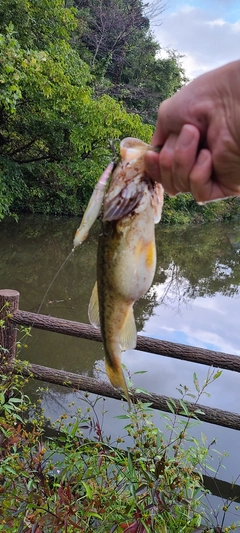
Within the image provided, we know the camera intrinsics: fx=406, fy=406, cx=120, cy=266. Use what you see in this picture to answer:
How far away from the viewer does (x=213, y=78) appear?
0.86 metres

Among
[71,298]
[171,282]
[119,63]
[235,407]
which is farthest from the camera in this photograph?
[119,63]

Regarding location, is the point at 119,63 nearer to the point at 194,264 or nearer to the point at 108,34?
→ the point at 108,34

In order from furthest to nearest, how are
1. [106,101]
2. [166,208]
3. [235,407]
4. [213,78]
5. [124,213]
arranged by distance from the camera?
[166,208]
[106,101]
[235,407]
[124,213]
[213,78]

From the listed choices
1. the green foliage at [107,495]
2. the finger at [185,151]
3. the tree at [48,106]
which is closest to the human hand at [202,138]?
the finger at [185,151]

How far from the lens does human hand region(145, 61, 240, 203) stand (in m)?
0.85

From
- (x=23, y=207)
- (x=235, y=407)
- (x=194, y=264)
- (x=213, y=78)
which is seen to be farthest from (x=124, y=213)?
(x=23, y=207)

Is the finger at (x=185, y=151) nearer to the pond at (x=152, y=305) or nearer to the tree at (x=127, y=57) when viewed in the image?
the pond at (x=152, y=305)

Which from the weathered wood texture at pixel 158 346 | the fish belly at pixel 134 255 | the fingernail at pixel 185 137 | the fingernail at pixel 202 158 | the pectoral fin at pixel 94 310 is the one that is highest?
the fingernail at pixel 185 137

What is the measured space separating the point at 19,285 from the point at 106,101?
16.2 ft

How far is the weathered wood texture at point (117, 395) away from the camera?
2926 mm

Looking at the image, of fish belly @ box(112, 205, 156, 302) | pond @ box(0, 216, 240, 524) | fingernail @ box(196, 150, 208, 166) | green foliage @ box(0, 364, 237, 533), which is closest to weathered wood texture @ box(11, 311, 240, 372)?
pond @ box(0, 216, 240, 524)

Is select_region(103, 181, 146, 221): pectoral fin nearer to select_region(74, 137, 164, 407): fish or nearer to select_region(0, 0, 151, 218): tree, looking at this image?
select_region(74, 137, 164, 407): fish

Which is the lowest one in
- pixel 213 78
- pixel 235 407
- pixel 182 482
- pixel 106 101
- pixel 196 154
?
pixel 235 407

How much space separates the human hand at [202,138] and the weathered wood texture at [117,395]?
206 centimetres
